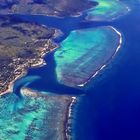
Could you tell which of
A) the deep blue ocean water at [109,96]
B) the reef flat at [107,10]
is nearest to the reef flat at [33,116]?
the deep blue ocean water at [109,96]

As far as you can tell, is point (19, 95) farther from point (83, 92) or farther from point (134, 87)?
point (134, 87)

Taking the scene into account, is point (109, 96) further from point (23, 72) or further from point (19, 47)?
point (19, 47)

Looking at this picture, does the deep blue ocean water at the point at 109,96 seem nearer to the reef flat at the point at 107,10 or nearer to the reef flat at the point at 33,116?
the reef flat at the point at 33,116

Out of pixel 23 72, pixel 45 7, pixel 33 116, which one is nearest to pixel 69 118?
pixel 33 116

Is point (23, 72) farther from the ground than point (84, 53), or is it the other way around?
point (84, 53)

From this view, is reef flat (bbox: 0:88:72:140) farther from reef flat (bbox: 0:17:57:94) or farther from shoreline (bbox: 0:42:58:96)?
reef flat (bbox: 0:17:57:94)

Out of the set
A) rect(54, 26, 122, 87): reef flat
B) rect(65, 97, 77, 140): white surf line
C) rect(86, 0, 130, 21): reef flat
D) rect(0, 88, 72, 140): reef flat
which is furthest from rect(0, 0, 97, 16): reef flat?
rect(65, 97, 77, 140): white surf line

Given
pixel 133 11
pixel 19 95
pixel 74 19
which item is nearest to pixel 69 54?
pixel 19 95
